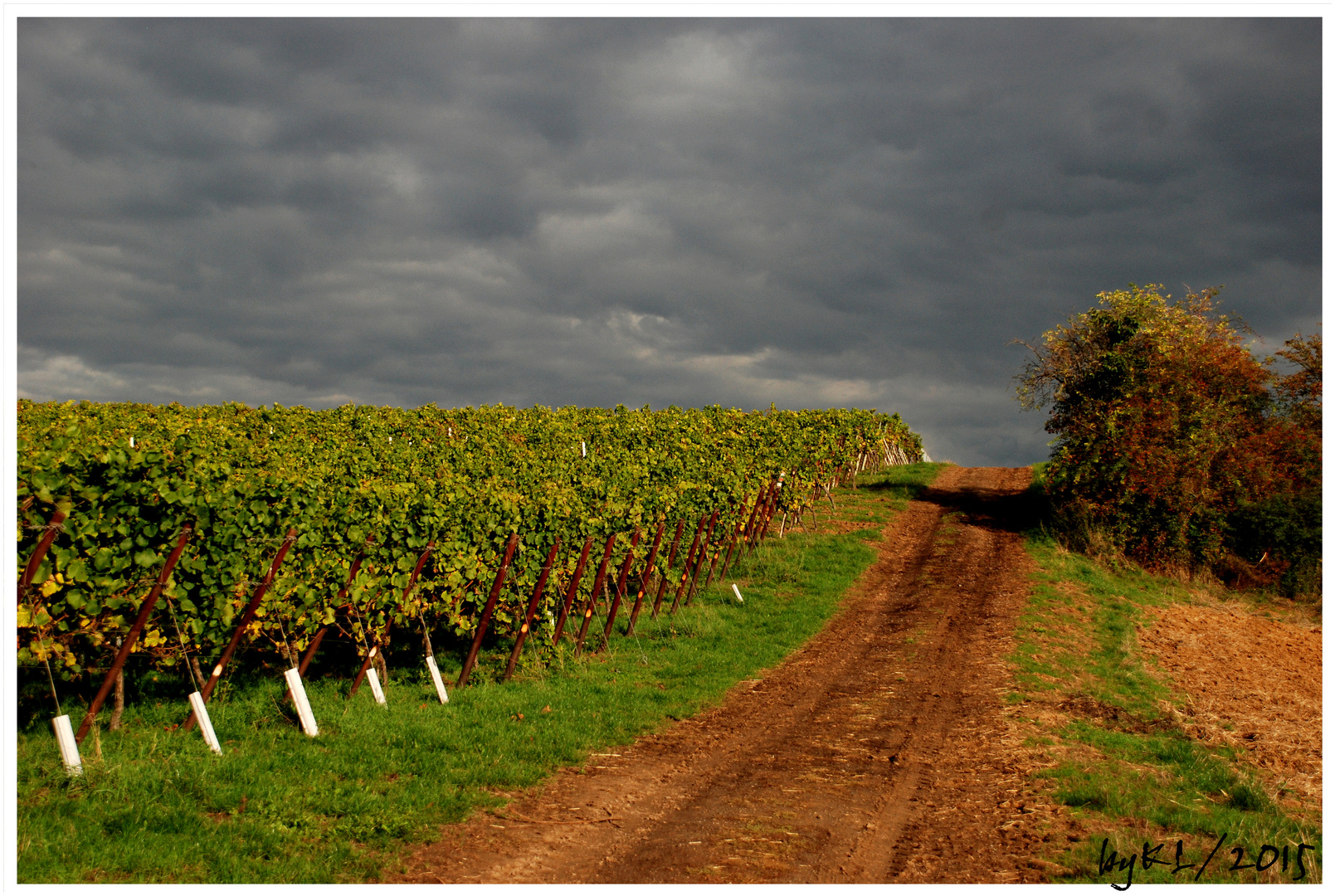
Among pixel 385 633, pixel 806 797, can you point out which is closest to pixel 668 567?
pixel 385 633

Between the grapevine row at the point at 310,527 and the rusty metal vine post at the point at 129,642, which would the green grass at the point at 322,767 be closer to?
the rusty metal vine post at the point at 129,642

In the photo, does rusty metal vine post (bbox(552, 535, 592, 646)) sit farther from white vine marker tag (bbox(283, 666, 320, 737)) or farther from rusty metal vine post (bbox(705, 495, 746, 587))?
rusty metal vine post (bbox(705, 495, 746, 587))

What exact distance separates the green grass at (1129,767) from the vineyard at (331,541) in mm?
7766

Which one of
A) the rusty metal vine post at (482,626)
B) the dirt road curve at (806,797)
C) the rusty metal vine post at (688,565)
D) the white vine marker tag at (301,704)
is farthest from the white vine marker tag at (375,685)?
the rusty metal vine post at (688,565)

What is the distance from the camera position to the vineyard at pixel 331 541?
894 cm

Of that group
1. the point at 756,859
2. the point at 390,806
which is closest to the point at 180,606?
the point at 390,806

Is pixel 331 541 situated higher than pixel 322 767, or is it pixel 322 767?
pixel 331 541

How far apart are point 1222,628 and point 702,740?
54.6 feet

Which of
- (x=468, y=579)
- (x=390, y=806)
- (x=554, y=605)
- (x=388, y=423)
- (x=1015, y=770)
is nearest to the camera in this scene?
(x=390, y=806)

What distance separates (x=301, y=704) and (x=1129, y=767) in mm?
10215

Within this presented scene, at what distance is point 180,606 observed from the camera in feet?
31.8

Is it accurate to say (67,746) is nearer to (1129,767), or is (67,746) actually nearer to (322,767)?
(322,767)

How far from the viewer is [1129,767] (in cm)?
1019

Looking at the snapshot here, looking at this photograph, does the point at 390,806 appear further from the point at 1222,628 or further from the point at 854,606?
the point at 1222,628
